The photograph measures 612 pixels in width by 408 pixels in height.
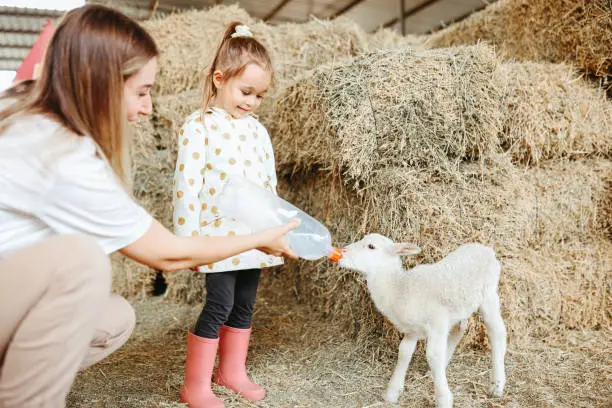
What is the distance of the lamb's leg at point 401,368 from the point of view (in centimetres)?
204

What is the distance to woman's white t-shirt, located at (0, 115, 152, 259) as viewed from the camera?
4.24 ft

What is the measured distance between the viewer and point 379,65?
8.03 ft

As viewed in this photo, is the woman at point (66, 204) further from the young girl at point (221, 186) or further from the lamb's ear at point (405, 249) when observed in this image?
the lamb's ear at point (405, 249)

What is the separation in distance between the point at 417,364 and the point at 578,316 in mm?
1126

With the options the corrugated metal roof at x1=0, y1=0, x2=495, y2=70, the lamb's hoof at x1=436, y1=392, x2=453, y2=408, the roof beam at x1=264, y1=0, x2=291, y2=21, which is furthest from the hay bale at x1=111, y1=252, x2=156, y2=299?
the roof beam at x1=264, y1=0, x2=291, y2=21

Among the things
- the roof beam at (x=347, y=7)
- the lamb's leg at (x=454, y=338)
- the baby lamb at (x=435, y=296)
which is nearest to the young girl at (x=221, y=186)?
the baby lamb at (x=435, y=296)

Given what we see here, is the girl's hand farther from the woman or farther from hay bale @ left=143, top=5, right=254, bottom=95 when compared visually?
hay bale @ left=143, top=5, right=254, bottom=95

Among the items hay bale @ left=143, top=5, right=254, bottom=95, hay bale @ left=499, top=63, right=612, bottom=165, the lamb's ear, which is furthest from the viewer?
hay bale @ left=143, top=5, right=254, bottom=95

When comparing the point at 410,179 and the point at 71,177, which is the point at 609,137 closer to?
the point at 410,179

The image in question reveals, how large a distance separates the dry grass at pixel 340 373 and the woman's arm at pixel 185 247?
813mm

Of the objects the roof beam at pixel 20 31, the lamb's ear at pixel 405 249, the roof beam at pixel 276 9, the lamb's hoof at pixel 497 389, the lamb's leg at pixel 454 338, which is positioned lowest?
the lamb's hoof at pixel 497 389

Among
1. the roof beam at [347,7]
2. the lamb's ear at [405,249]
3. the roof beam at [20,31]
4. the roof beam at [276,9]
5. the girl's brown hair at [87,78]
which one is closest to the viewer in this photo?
the girl's brown hair at [87,78]

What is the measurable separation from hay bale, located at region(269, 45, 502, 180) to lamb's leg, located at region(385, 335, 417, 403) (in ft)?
2.66

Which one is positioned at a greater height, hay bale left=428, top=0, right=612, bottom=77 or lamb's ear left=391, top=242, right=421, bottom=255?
hay bale left=428, top=0, right=612, bottom=77
